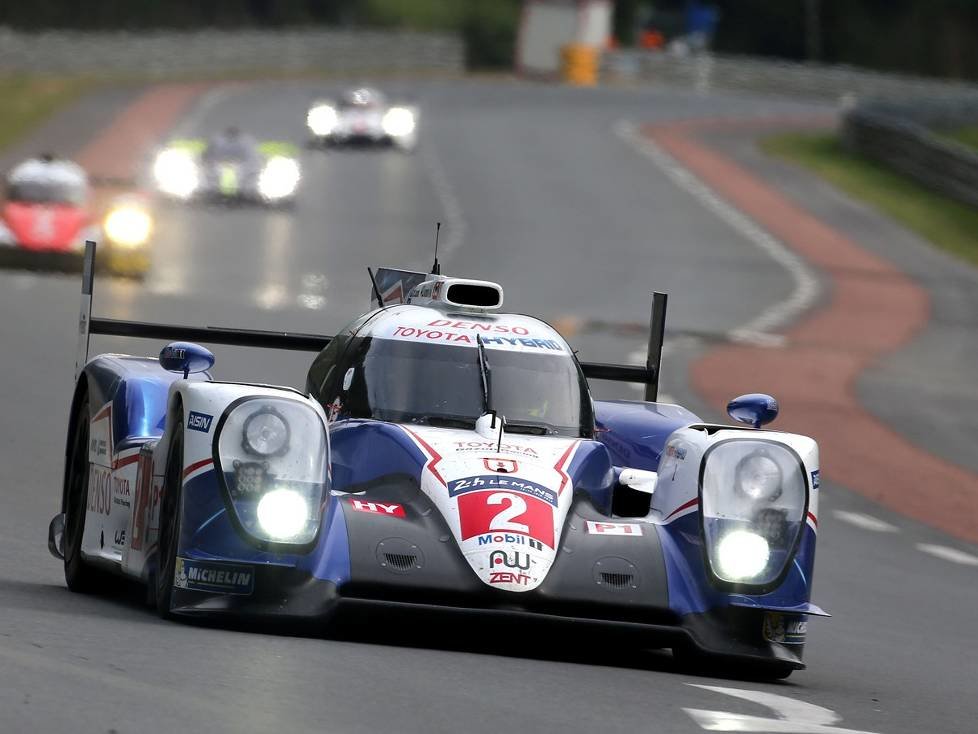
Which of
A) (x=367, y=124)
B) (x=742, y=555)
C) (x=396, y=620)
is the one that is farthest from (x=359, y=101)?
(x=396, y=620)

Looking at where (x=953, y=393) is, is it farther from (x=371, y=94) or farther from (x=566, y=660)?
A: (x=371, y=94)

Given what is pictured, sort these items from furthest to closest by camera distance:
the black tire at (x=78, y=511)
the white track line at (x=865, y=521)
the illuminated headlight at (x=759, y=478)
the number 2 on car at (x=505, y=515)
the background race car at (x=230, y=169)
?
the background race car at (x=230, y=169) < the white track line at (x=865, y=521) < the black tire at (x=78, y=511) < the illuminated headlight at (x=759, y=478) < the number 2 on car at (x=505, y=515)

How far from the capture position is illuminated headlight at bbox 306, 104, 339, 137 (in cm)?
5209

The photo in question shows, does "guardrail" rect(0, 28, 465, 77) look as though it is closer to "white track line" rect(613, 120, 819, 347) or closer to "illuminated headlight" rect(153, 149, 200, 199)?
"white track line" rect(613, 120, 819, 347)

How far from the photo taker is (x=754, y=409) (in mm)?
8383

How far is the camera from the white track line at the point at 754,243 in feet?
95.9

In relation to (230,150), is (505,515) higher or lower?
higher

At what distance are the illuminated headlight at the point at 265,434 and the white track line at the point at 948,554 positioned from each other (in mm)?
7006

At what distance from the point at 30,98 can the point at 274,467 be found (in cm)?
5564

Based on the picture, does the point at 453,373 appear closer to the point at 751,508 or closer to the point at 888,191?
the point at 751,508

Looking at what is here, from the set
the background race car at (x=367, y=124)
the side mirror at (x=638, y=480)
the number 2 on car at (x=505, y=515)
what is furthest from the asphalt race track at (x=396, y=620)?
the background race car at (x=367, y=124)

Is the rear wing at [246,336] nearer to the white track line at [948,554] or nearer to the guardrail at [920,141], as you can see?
the white track line at [948,554]

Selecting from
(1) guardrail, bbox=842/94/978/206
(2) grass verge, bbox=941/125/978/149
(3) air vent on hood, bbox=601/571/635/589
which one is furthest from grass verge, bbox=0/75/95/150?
(3) air vent on hood, bbox=601/571/635/589

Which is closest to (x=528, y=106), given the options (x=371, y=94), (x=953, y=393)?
(x=371, y=94)
